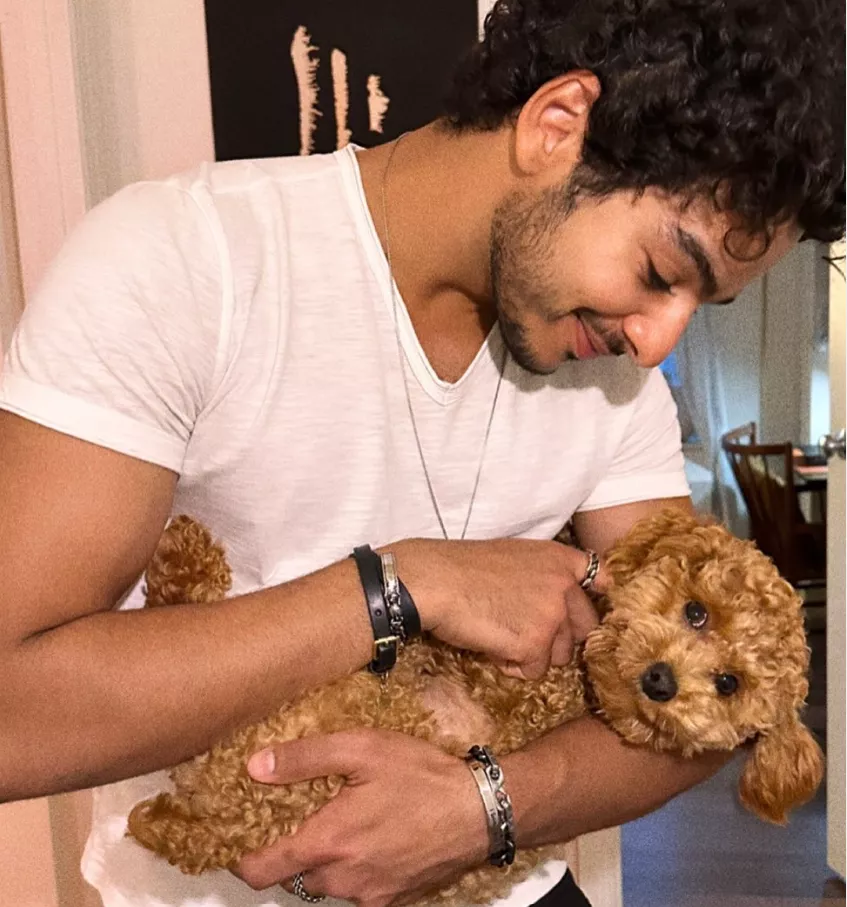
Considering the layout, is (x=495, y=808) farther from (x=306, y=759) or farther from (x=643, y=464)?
(x=643, y=464)

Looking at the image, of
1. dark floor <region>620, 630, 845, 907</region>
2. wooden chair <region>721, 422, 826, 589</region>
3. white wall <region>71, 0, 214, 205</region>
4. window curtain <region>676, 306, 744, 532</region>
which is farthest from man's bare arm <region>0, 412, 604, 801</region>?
window curtain <region>676, 306, 744, 532</region>

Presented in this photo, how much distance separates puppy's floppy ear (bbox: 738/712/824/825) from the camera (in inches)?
39.8

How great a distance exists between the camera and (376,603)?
2.83ft

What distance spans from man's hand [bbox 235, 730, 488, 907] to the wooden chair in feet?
14.0

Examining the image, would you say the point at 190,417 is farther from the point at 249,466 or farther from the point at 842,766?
the point at 842,766

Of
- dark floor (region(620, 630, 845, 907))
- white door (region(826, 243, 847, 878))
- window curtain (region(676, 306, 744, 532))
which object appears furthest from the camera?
window curtain (region(676, 306, 744, 532))

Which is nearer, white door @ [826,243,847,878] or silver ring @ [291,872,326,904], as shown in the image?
silver ring @ [291,872,326,904]

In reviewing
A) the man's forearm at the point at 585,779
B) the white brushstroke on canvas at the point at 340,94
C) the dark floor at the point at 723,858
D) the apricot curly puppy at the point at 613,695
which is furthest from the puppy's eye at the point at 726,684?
the dark floor at the point at 723,858

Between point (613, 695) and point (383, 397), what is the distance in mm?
382

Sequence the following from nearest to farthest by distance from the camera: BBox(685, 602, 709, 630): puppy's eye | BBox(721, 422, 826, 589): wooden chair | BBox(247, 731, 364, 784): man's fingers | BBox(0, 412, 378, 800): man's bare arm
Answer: BBox(0, 412, 378, 800): man's bare arm < BBox(247, 731, 364, 784): man's fingers < BBox(685, 602, 709, 630): puppy's eye < BBox(721, 422, 826, 589): wooden chair

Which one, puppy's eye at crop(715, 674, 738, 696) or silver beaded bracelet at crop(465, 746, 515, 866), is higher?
puppy's eye at crop(715, 674, 738, 696)

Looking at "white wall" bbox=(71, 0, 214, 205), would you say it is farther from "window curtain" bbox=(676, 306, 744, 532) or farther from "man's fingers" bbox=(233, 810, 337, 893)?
"window curtain" bbox=(676, 306, 744, 532)

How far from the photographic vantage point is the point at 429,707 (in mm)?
1008

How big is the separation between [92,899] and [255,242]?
1.55 metres
